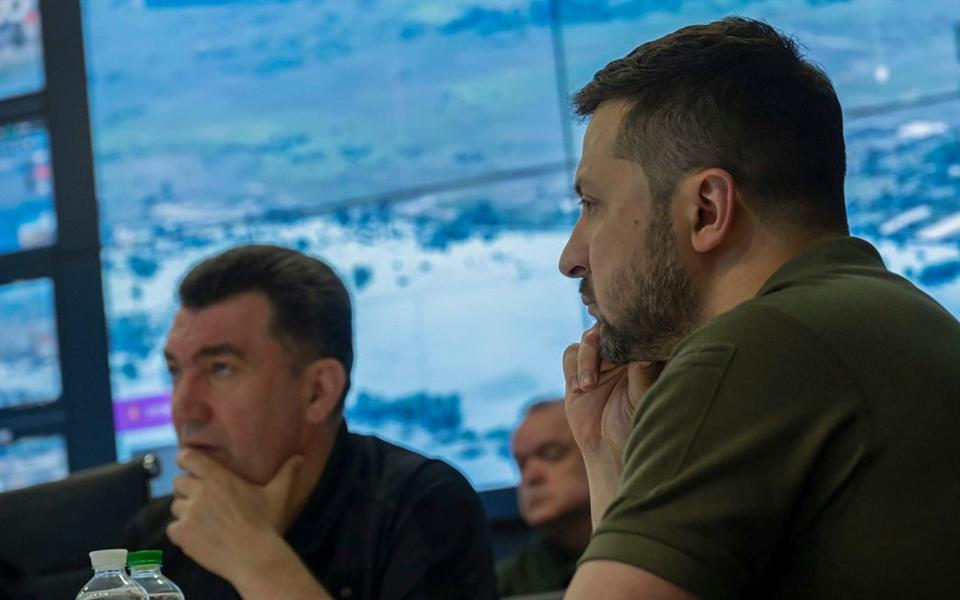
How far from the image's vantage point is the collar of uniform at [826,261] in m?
1.19

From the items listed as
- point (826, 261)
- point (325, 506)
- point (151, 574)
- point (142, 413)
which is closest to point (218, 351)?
point (325, 506)

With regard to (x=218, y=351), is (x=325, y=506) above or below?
below

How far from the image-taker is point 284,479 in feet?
7.03

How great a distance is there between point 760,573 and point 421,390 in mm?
4273

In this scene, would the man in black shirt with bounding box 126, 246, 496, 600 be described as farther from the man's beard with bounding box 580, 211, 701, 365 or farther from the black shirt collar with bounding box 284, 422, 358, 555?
the man's beard with bounding box 580, 211, 701, 365

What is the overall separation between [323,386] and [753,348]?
1.30 metres

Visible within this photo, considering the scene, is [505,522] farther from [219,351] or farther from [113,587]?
[113,587]

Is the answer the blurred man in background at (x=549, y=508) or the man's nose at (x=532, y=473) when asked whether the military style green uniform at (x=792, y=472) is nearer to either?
the blurred man in background at (x=549, y=508)

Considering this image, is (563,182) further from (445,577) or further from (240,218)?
(445,577)

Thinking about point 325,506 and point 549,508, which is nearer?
point 325,506

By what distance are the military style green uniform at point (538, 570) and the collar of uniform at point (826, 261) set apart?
7.64 ft

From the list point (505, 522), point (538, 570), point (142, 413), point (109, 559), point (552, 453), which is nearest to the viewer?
point (109, 559)

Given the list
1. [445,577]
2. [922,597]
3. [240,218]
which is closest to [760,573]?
[922,597]

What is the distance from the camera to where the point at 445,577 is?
1.91 meters
